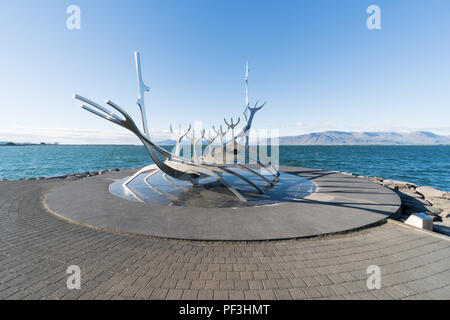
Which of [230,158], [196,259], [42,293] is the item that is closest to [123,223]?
[42,293]

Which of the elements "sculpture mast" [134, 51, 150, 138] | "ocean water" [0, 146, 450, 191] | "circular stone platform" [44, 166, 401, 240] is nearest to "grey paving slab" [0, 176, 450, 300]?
"circular stone platform" [44, 166, 401, 240]

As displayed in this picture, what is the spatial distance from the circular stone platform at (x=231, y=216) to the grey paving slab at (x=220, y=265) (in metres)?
0.32

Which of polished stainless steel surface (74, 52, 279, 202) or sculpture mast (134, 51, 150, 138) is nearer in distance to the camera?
polished stainless steel surface (74, 52, 279, 202)

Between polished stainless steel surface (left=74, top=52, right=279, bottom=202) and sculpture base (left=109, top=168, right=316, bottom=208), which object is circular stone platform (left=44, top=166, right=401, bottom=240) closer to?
sculpture base (left=109, top=168, right=316, bottom=208)

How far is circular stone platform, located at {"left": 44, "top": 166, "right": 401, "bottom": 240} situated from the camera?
5340 millimetres

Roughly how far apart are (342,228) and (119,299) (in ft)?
18.9

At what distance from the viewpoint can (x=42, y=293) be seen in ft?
10.3

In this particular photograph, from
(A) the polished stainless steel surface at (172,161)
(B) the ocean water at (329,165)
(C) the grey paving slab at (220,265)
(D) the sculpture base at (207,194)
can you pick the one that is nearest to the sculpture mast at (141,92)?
(A) the polished stainless steel surface at (172,161)

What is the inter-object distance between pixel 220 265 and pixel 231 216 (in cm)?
266

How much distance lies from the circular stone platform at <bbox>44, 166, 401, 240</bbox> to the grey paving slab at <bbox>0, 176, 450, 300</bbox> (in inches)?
12.5

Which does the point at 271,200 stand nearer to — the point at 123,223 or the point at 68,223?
the point at 123,223

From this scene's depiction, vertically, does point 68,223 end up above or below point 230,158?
below

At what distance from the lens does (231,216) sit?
6.56 meters
